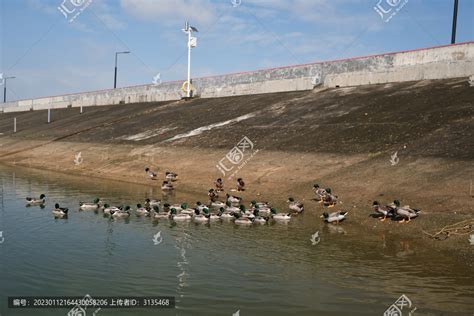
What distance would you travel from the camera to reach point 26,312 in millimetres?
10812

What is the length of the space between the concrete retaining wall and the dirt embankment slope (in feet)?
4.83

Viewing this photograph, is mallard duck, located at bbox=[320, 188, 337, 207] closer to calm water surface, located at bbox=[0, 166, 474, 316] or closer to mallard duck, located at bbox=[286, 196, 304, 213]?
mallard duck, located at bbox=[286, 196, 304, 213]

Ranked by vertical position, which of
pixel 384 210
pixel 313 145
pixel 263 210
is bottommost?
pixel 263 210

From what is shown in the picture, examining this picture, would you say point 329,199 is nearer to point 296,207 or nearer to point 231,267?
point 296,207

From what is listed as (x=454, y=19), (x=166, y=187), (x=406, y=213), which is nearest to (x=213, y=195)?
(x=166, y=187)

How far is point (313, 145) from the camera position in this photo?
32438 mm

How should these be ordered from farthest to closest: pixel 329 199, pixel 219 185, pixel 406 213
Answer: pixel 219 185 < pixel 329 199 < pixel 406 213

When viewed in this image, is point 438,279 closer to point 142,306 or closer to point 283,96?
point 142,306

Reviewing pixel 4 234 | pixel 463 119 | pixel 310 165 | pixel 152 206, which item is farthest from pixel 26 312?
pixel 463 119

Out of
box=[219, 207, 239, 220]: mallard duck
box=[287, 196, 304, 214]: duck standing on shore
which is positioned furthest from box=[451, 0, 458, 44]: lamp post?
box=[219, 207, 239, 220]: mallard duck

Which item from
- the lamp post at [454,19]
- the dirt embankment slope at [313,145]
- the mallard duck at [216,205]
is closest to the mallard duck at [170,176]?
the dirt embankment slope at [313,145]

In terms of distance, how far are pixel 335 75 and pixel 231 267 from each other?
125 ft

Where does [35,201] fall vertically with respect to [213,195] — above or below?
below

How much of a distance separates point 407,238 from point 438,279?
15.0 feet
